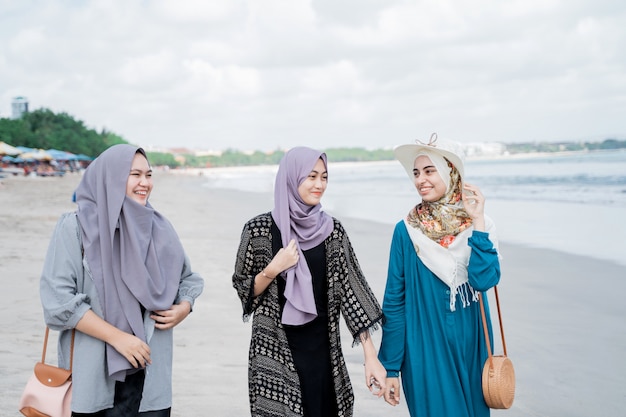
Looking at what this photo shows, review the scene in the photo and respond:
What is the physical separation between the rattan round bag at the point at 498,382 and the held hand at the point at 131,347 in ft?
3.81

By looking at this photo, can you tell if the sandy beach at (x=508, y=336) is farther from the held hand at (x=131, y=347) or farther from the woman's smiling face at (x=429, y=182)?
the woman's smiling face at (x=429, y=182)

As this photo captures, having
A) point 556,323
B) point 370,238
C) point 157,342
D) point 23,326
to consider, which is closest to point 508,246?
point 370,238

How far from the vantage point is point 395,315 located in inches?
99.5

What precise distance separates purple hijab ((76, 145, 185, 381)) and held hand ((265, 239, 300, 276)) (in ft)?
1.29

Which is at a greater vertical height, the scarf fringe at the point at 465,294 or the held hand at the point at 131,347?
the scarf fringe at the point at 465,294

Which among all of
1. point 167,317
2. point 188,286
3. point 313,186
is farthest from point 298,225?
point 167,317

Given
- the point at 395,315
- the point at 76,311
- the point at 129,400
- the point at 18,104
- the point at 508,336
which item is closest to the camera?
the point at 76,311

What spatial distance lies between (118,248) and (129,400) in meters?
0.51

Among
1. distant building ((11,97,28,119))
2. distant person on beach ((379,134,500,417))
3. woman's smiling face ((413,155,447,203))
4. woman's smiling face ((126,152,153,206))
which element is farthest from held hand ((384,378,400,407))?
distant building ((11,97,28,119))

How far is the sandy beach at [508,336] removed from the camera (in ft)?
12.3

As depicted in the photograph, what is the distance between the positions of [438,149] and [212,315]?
141 inches

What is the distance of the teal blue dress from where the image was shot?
2.40 m

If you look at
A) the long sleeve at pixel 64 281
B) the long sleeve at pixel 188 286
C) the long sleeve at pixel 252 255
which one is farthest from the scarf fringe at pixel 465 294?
the long sleeve at pixel 64 281

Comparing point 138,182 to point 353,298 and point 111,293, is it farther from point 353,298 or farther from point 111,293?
point 353,298
